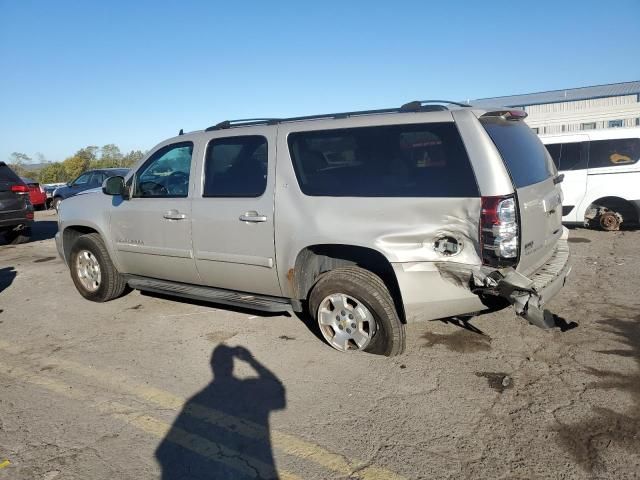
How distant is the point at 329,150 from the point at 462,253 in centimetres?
140

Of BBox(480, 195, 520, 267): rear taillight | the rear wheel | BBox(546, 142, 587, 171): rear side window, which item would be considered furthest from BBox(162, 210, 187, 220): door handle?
the rear wheel

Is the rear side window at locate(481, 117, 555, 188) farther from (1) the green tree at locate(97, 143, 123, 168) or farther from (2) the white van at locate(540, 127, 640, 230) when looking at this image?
(1) the green tree at locate(97, 143, 123, 168)

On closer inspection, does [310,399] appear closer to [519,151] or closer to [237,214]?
[237,214]

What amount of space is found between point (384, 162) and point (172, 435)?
7.93 feet

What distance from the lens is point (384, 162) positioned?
368cm

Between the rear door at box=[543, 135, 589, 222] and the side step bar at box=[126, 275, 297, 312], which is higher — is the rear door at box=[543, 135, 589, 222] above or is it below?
above

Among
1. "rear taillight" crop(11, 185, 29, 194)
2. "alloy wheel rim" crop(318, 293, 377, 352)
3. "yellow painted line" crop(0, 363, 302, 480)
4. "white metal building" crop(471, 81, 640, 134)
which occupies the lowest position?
"yellow painted line" crop(0, 363, 302, 480)

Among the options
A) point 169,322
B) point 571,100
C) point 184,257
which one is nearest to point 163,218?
point 184,257

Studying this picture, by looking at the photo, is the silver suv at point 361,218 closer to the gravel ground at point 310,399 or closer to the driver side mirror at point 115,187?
the driver side mirror at point 115,187

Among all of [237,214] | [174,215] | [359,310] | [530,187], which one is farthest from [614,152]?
[174,215]

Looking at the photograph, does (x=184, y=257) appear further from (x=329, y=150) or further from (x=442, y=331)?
(x=442, y=331)

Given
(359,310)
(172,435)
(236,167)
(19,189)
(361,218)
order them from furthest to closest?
(19,189) < (236,167) < (359,310) < (361,218) < (172,435)

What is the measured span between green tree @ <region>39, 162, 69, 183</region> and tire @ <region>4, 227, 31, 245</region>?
1228 inches

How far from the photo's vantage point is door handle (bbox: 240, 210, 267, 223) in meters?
4.11
